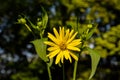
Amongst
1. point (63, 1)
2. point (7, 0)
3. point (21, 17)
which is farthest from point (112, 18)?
point (21, 17)

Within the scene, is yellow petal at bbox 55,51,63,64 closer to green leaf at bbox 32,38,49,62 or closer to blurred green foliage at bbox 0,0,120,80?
green leaf at bbox 32,38,49,62

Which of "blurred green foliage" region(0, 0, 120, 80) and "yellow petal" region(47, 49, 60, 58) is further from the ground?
"yellow petal" region(47, 49, 60, 58)

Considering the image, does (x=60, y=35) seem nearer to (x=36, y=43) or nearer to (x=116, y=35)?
(x=36, y=43)

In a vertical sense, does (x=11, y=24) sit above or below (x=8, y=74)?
above

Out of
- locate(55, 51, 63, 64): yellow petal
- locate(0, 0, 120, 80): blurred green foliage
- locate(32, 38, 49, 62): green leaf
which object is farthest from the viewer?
locate(0, 0, 120, 80): blurred green foliage

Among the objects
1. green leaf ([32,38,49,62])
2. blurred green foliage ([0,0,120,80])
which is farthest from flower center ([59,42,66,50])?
blurred green foliage ([0,0,120,80])

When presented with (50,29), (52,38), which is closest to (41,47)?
(52,38)

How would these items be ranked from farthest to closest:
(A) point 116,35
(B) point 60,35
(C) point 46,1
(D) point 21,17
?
(C) point 46,1 → (A) point 116,35 → (D) point 21,17 → (B) point 60,35
